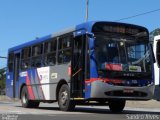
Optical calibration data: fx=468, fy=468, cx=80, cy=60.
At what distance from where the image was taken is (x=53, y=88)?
2014 centimetres

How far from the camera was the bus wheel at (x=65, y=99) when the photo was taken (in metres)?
18.6

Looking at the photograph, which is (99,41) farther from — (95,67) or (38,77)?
(38,77)

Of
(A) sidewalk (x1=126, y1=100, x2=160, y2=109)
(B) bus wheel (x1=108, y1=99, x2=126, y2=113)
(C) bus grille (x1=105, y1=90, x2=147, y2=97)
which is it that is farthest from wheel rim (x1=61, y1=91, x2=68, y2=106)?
(A) sidewalk (x1=126, y1=100, x2=160, y2=109)

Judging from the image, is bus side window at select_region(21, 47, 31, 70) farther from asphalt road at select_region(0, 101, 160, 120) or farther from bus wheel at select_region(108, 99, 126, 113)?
bus wheel at select_region(108, 99, 126, 113)

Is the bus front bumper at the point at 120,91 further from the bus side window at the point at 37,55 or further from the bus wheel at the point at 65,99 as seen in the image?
the bus side window at the point at 37,55

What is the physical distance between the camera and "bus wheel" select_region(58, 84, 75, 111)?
18641 mm

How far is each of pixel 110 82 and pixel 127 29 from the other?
100 inches

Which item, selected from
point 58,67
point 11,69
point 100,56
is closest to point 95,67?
point 100,56

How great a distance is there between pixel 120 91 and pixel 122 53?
1.47 metres

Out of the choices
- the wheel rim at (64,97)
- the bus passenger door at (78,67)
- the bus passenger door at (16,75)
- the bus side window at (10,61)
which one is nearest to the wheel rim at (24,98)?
the bus passenger door at (16,75)

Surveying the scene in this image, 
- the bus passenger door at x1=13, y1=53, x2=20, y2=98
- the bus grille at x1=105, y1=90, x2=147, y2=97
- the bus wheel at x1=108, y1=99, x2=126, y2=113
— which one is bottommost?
the bus wheel at x1=108, y1=99, x2=126, y2=113

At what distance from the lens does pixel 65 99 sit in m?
18.9

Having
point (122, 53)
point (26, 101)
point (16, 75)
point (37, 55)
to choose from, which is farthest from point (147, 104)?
point (122, 53)

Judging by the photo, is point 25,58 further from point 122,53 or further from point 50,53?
point 122,53
